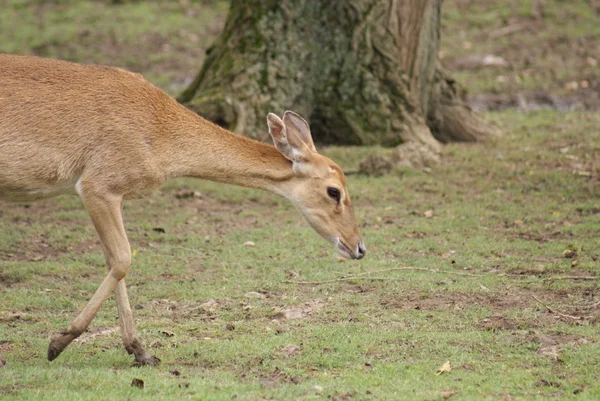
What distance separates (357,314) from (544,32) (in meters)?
13.1

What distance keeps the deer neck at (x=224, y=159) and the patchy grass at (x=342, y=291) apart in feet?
3.59

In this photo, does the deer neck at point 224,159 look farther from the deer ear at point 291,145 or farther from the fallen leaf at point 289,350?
the fallen leaf at point 289,350

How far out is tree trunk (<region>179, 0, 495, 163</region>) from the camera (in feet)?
41.1

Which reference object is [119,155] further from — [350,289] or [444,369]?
[444,369]

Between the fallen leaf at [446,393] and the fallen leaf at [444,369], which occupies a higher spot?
the fallen leaf at [446,393]

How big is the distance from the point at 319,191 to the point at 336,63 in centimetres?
582

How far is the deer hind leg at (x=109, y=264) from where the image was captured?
20.7ft

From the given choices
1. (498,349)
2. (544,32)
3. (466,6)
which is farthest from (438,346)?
(466,6)

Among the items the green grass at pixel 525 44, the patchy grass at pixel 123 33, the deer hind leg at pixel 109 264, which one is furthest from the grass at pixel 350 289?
the patchy grass at pixel 123 33

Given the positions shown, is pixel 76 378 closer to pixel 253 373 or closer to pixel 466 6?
pixel 253 373

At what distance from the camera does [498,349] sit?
21.8 feet

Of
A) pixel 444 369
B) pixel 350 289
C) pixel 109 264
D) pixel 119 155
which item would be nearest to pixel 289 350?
pixel 444 369

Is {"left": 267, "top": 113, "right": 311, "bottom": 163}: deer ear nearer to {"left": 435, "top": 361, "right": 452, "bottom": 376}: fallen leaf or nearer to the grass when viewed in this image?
the grass

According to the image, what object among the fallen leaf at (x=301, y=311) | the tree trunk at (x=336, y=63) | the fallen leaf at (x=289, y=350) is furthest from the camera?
the tree trunk at (x=336, y=63)
